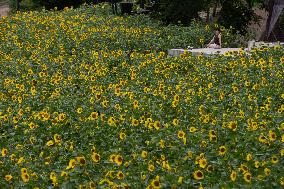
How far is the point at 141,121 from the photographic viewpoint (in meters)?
5.90

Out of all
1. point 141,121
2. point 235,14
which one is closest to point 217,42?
point 235,14

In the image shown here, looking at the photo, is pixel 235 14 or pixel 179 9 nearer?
pixel 235 14

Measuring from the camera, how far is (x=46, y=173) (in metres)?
4.99

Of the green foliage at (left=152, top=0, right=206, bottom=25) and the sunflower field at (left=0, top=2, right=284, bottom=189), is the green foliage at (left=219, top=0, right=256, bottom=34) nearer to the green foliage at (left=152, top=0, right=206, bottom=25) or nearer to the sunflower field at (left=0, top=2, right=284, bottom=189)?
the green foliage at (left=152, top=0, right=206, bottom=25)

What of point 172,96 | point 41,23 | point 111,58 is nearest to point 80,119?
point 172,96

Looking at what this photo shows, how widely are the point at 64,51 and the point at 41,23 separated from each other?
15.9 ft

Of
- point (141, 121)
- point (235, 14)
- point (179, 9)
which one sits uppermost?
point (141, 121)

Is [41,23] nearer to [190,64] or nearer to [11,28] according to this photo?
[11,28]

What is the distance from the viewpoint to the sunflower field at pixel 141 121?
460 centimetres

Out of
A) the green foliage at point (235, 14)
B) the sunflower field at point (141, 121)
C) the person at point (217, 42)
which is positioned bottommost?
the green foliage at point (235, 14)

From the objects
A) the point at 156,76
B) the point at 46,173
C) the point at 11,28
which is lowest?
the point at 11,28

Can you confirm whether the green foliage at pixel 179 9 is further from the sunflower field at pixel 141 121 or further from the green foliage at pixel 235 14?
the sunflower field at pixel 141 121

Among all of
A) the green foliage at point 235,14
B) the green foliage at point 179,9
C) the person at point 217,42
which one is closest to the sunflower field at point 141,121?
the person at point 217,42

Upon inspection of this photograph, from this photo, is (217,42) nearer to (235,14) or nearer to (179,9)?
(235,14)
